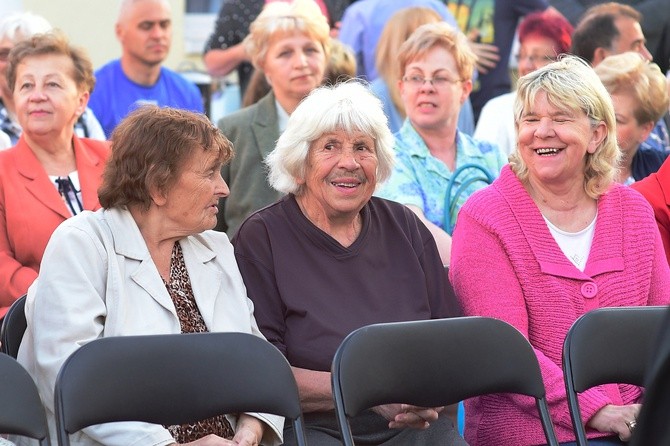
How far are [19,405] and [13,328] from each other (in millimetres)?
692

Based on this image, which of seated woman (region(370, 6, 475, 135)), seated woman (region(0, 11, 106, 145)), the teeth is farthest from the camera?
→ seated woman (region(370, 6, 475, 135))

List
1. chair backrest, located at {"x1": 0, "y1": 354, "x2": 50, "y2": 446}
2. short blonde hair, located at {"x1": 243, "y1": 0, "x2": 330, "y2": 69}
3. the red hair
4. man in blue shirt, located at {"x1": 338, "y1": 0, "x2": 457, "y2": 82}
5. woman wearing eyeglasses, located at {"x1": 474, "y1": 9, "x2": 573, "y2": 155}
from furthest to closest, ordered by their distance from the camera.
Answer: man in blue shirt, located at {"x1": 338, "y1": 0, "x2": 457, "y2": 82}, the red hair, woman wearing eyeglasses, located at {"x1": 474, "y1": 9, "x2": 573, "y2": 155}, short blonde hair, located at {"x1": 243, "y1": 0, "x2": 330, "y2": 69}, chair backrest, located at {"x1": 0, "y1": 354, "x2": 50, "y2": 446}

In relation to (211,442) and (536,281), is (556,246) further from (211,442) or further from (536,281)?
(211,442)

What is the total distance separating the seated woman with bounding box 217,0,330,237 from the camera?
5.47 meters

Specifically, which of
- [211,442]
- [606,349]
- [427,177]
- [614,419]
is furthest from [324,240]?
[427,177]

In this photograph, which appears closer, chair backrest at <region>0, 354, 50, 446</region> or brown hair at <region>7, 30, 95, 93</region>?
chair backrest at <region>0, 354, 50, 446</region>

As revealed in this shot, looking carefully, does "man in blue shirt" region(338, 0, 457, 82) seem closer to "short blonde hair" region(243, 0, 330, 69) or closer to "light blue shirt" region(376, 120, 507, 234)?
"short blonde hair" region(243, 0, 330, 69)

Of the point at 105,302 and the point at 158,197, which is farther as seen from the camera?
the point at 158,197

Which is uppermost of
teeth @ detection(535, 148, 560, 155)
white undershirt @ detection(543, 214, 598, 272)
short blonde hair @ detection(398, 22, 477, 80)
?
short blonde hair @ detection(398, 22, 477, 80)

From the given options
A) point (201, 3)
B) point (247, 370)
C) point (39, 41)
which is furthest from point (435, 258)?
point (201, 3)

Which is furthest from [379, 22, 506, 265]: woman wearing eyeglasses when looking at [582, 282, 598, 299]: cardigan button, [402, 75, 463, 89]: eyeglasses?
[582, 282, 598, 299]: cardigan button

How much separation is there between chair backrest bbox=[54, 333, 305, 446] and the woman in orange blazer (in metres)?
1.49

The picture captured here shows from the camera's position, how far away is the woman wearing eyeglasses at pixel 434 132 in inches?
207

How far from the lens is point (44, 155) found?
501 centimetres
